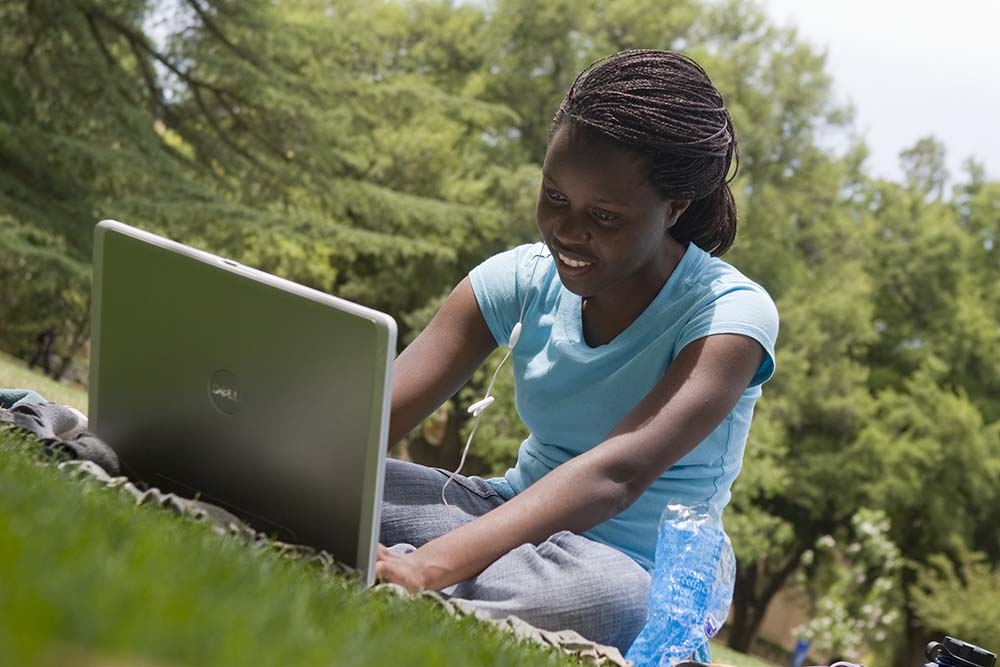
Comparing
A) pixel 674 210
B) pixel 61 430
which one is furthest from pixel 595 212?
pixel 61 430

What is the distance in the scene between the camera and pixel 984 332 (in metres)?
30.2

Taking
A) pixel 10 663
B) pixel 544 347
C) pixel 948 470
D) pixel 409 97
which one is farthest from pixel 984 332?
pixel 10 663

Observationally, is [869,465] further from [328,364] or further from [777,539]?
[328,364]

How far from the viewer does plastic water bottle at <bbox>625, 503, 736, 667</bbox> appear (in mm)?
3090

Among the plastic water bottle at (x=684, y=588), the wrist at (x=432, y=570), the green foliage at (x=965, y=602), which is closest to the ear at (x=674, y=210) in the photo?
the plastic water bottle at (x=684, y=588)

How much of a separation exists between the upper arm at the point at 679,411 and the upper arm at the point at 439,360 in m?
0.77

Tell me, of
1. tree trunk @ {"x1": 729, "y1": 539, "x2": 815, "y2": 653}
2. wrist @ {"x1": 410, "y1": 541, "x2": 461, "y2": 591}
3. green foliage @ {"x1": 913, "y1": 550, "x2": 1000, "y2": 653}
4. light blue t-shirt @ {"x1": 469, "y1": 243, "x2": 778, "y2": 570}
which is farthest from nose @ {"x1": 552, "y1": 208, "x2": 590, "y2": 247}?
tree trunk @ {"x1": 729, "y1": 539, "x2": 815, "y2": 653}

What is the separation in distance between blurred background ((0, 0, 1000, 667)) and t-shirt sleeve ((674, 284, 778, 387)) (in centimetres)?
1717

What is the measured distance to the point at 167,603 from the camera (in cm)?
145

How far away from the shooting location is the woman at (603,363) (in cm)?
298

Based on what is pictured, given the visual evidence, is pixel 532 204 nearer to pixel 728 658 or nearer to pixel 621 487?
pixel 728 658

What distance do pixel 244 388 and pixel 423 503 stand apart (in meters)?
1.05

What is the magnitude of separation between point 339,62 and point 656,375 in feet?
82.7

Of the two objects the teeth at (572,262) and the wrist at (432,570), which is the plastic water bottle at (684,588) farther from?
the teeth at (572,262)
